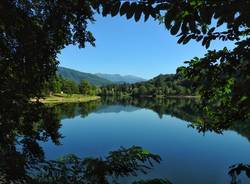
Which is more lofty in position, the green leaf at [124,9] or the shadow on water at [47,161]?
the green leaf at [124,9]

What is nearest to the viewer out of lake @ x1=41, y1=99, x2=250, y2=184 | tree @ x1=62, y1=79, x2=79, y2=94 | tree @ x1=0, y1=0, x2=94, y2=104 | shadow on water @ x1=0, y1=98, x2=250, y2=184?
shadow on water @ x1=0, y1=98, x2=250, y2=184

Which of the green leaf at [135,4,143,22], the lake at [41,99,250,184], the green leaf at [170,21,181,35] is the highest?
the green leaf at [135,4,143,22]

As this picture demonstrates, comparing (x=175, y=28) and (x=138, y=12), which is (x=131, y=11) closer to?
(x=138, y=12)

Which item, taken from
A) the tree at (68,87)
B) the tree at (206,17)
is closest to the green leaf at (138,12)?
the tree at (206,17)

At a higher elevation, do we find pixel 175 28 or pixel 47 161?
pixel 175 28

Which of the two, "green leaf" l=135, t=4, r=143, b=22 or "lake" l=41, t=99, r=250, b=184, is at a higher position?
"green leaf" l=135, t=4, r=143, b=22

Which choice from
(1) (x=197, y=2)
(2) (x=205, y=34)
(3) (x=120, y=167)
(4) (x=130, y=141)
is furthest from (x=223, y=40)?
(4) (x=130, y=141)

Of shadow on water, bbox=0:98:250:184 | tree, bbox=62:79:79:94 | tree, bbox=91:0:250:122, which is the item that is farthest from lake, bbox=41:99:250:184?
tree, bbox=62:79:79:94

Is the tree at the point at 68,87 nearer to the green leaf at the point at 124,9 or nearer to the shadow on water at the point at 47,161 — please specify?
the shadow on water at the point at 47,161

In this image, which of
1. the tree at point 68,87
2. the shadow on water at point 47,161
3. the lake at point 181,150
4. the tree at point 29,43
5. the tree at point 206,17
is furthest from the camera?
the tree at point 68,87

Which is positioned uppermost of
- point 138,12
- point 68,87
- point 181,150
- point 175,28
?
point 138,12

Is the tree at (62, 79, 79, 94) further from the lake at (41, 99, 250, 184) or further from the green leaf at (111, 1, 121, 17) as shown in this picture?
the green leaf at (111, 1, 121, 17)

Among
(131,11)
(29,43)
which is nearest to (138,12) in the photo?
(131,11)

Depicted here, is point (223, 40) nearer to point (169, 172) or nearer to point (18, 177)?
point (18, 177)
